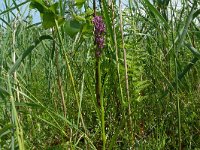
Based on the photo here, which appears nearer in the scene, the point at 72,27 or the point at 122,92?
the point at 72,27

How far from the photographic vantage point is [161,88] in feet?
5.22

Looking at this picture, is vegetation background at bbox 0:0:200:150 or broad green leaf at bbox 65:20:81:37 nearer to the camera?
broad green leaf at bbox 65:20:81:37

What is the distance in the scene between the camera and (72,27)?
3.35 feet

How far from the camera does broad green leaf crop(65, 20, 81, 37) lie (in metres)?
A: 1.01

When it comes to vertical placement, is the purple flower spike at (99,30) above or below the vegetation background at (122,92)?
above

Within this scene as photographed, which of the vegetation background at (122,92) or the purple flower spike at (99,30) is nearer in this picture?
the purple flower spike at (99,30)

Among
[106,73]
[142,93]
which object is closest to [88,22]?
[106,73]

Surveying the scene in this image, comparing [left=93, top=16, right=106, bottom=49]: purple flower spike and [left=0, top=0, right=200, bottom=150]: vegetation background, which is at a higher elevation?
[left=93, top=16, right=106, bottom=49]: purple flower spike

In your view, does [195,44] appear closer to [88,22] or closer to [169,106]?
[169,106]

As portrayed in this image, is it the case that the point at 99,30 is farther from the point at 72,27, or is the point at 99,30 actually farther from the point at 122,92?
the point at 122,92

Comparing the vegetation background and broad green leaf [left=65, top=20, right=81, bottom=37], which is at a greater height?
broad green leaf [left=65, top=20, right=81, bottom=37]

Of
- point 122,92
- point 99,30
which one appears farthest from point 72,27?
point 122,92

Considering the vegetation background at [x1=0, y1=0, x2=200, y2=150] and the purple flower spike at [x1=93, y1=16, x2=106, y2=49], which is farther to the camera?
the vegetation background at [x1=0, y1=0, x2=200, y2=150]

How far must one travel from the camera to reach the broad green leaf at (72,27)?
3.33 ft
